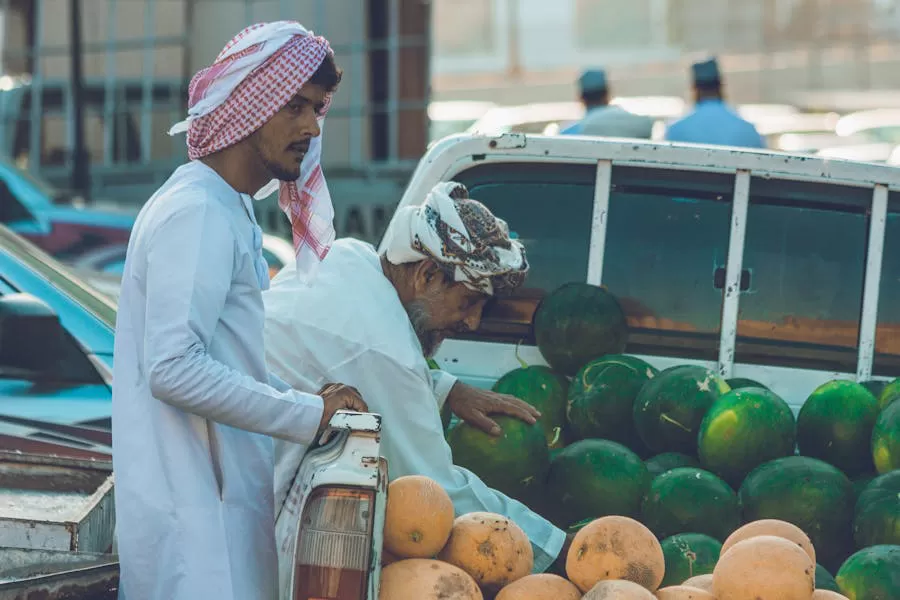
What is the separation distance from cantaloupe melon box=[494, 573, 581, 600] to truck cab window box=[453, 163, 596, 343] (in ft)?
5.53

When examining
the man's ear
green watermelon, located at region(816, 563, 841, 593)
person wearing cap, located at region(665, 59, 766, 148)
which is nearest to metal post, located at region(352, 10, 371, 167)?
person wearing cap, located at region(665, 59, 766, 148)

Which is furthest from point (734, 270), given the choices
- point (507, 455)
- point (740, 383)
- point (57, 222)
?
point (57, 222)

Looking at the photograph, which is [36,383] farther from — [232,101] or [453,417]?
[232,101]

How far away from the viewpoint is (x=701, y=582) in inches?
133

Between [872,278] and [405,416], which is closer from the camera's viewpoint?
[405,416]

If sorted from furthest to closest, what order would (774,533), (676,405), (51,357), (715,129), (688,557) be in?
1. (715,129)
2. (51,357)
3. (676,405)
4. (688,557)
5. (774,533)

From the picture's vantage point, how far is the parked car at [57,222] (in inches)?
433

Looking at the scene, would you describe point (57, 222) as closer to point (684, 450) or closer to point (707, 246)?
point (707, 246)

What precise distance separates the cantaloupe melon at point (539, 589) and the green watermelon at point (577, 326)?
4.86ft

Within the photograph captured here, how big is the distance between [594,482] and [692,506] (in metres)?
0.29

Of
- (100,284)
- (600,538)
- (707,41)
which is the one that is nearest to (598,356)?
(600,538)

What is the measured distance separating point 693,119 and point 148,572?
6316 millimetres

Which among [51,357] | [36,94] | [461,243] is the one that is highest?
[461,243]

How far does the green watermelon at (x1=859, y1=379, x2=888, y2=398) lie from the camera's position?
15.2 ft
